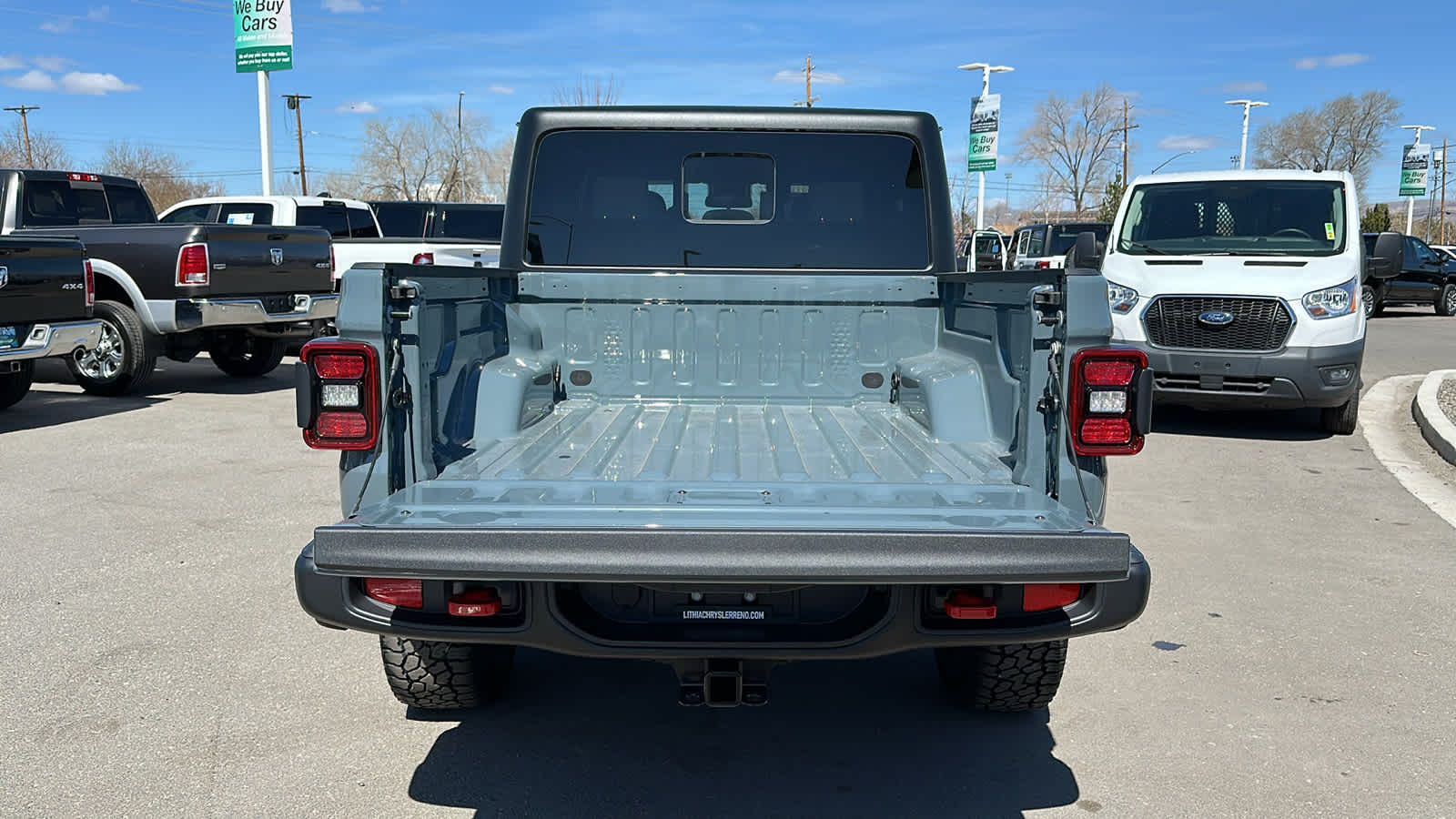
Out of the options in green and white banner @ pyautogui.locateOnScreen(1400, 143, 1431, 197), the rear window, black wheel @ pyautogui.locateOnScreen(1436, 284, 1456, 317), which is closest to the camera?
the rear window

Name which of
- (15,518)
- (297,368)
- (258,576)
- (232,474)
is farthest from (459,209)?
(297,368)

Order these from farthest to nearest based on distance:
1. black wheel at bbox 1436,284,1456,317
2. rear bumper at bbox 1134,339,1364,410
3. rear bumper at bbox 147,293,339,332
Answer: black wheel at bbox 1436,284,1456,317, rear bumper at bbox 147,293,339,332, rear bumper at bbox 1134,339,1364,410

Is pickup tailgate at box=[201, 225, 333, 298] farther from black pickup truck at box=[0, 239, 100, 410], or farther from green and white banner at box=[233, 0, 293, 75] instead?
green and white banner at box=[233, 0, 293, 75]

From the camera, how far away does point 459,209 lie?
17031 millimetres

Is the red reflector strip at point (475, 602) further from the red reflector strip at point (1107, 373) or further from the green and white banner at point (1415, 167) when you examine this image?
the green and white banner at point (1415, 167)

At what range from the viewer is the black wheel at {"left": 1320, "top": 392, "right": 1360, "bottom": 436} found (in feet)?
30.8

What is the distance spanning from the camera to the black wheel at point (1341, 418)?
30.8 ft

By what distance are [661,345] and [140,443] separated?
5.83m

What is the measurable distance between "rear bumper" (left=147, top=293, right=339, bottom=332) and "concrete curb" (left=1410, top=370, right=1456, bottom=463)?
9.04 meters

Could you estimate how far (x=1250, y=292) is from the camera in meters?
9.02

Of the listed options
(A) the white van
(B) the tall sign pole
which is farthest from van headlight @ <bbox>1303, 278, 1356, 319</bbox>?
(B) the tall sign pole

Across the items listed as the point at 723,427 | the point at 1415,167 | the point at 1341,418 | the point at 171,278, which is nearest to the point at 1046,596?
the point at 723,427

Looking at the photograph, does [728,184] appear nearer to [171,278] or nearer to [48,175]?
[171,278]

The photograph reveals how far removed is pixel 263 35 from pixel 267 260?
10590 millimetres
